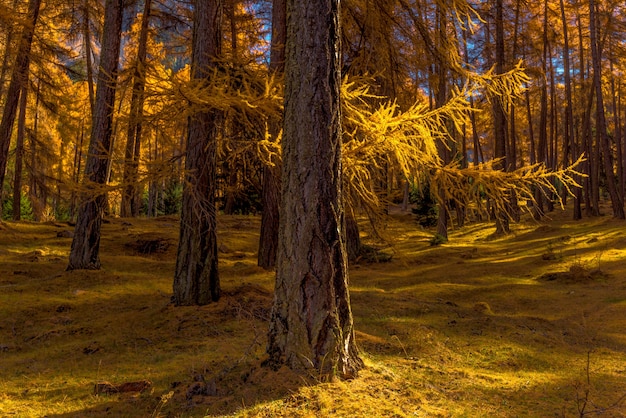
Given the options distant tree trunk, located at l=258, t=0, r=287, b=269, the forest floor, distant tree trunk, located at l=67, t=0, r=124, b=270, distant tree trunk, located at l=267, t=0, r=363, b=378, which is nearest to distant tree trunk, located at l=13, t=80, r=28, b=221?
the forest floor

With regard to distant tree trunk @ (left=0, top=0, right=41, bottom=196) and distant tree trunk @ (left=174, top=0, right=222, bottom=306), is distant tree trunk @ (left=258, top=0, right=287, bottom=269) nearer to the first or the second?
distant tree trunk @ (left=174, top=0, right=222, bottom=306)

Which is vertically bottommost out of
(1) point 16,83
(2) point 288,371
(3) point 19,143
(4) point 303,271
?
(2) point 288,371

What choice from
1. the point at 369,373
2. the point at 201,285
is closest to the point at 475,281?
the point at 201,285

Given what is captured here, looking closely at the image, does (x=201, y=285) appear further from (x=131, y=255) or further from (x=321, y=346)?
(x=131, y=255)

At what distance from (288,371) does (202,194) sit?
343cm

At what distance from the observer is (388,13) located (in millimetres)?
6613

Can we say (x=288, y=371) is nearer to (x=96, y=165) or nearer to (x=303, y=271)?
(x=303, y=271)

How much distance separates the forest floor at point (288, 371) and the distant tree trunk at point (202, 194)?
37 centimetres

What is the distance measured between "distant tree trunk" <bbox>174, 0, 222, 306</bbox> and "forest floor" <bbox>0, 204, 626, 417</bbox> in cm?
37

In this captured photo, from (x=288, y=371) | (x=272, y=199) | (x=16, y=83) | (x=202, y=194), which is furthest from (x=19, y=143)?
(x=288, y=371)

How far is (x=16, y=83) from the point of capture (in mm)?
12367

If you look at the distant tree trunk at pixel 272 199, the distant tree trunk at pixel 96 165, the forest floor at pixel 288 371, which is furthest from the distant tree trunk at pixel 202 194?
the distant tree trunk at pixel 96 165

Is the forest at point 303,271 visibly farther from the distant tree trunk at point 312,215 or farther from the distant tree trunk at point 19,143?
the distant tree trunk at point 19,143

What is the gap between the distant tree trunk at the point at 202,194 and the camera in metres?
6.61
